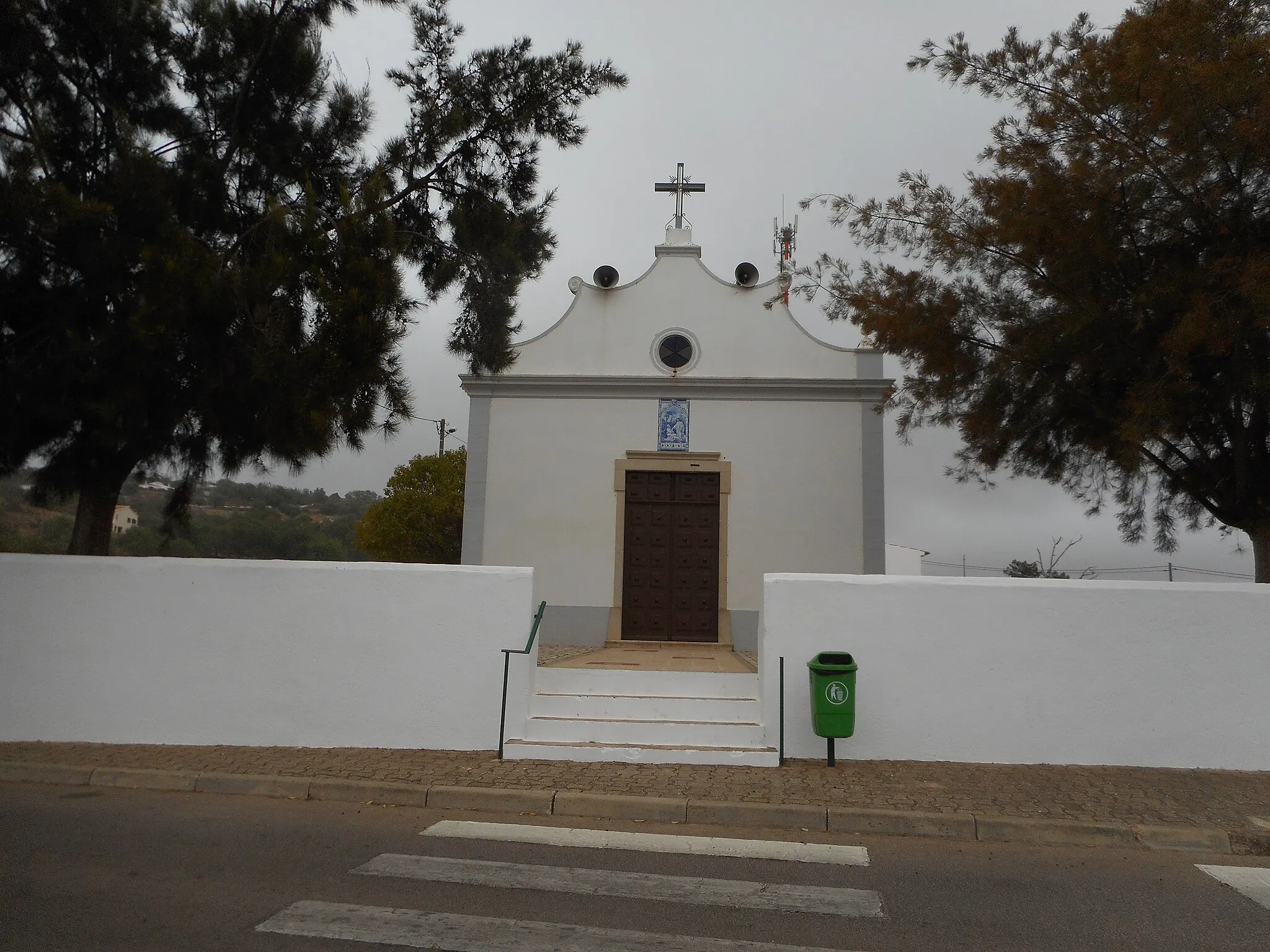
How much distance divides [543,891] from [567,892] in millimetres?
133

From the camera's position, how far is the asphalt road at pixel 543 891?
421 cm

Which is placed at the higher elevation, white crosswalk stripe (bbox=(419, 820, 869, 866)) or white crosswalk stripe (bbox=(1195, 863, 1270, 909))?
white crosswalk stripe (bbox=(1195, 863, 1270, 909))

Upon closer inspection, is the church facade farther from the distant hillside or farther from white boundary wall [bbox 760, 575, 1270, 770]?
white boundary wall [bbox 760, 575, 1270, 770]

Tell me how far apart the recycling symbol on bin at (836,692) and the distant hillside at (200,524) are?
19.3ft

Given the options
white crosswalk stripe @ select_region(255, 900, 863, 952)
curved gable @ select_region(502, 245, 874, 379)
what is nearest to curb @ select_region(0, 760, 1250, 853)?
white crosswalk stripe @ select_region(255, 900, 863, 952)

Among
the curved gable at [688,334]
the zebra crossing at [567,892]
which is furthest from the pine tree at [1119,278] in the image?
the zebra crossing at [567,892]

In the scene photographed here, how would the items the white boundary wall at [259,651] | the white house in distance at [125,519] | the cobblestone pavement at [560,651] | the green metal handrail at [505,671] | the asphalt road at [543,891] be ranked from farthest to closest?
the white house in distance at [125,519]
the cobblestone pavement at [560,651]
the white boundary wall at [259,651]
the green metal handrail at [505,671]
the asphalt road at [543,891]

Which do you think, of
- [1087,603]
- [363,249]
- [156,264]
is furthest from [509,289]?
[1087,603]

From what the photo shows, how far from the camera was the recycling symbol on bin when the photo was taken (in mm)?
7297

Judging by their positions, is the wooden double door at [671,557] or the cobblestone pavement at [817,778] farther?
the wooden double door at [671,557]

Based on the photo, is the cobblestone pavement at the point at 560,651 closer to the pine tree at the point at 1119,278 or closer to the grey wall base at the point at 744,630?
the grey wall base at the point at 744,630

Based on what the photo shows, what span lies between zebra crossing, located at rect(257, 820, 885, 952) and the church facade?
6.77 m

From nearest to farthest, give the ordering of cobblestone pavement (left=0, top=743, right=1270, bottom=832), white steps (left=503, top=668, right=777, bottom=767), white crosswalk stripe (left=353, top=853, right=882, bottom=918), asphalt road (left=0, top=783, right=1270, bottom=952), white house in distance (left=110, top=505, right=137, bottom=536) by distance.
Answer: asphalt road (left=0, top=783, right=1270, bottom=952)
white crosswalk stripe (left=353, top=853, right=882, bottom=918)
cobblestone pavement (left=0, top=743, right=1270, bottom=832)
white steps (left=503, top=668, right=777, bottom=767)
white house in distance (left=110, top=505, right=137, bottom=536)

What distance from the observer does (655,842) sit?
5824mm
